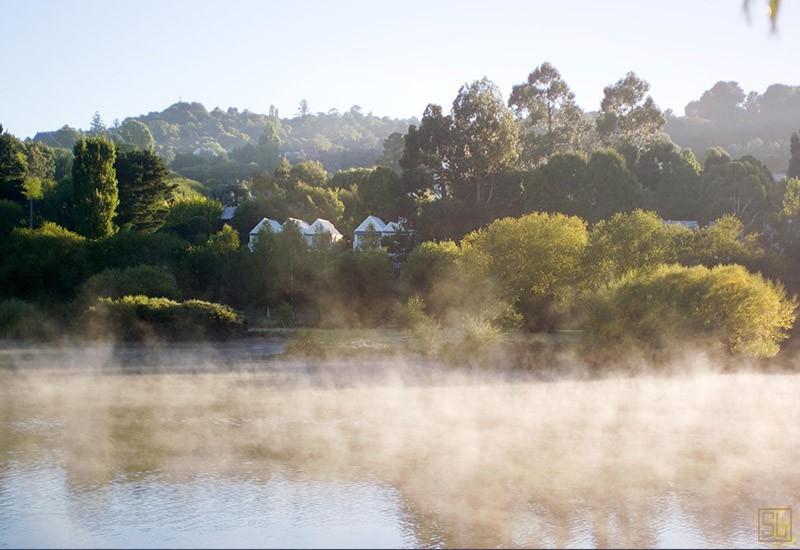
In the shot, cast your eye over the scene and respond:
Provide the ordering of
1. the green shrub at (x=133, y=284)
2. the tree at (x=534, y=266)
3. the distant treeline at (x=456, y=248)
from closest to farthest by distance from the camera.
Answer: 1. the distant treeline at (x=456, y=248)
2. the tree at (x=534, y=266)
3. the green shrub at (x=133, y=284)

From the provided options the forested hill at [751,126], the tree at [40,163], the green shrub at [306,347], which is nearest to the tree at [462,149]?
the green shrub at [306,347]

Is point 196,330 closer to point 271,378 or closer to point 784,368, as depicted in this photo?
point 271,378

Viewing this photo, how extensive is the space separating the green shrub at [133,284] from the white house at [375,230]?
38.8ft

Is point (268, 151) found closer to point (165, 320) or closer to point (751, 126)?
point (751, 126)

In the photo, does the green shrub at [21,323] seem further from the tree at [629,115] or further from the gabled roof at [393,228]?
the tree at [629,115]

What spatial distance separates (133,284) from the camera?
45.4m

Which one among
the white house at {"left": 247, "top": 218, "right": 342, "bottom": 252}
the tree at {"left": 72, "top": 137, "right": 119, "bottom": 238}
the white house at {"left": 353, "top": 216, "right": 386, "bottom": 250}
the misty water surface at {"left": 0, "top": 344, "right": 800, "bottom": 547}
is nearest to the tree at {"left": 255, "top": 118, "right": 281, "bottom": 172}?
the white house at {"left": 247, "top": 218, "right": 342, "bottom": 252}

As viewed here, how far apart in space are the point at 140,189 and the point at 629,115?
152 feet

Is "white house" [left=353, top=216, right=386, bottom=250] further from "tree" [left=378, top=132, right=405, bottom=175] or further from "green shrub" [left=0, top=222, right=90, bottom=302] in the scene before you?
"tree" [left=378, top=132, right=405, bottom=175]

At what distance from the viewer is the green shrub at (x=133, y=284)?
45312mm

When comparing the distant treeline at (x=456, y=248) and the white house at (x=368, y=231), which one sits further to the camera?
the white house at (x=368, y=231)

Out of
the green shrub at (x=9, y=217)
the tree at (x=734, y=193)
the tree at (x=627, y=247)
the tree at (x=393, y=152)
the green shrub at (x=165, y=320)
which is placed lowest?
the green shrub at (x=165, y=320)

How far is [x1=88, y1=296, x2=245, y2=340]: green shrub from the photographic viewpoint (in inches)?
1641

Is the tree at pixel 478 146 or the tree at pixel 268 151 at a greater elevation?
the tree at pixel 268 151
